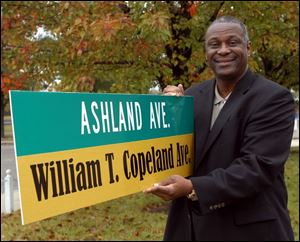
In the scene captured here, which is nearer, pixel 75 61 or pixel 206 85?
pixel 206 85

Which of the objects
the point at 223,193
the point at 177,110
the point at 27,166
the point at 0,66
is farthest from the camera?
the point at 0,66

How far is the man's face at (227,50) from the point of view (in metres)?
2.10

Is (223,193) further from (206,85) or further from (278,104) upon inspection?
(206,85)

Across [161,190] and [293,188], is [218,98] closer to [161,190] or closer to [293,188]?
[161,190]

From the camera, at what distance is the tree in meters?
5.17

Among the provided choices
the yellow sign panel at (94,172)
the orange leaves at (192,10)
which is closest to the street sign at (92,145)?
the yellow sign panel at (94,172)

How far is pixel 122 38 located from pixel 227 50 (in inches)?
128

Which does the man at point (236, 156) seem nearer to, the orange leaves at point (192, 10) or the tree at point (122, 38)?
the tree at point (122, 38)

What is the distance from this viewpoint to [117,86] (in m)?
5.74

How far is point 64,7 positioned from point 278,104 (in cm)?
385

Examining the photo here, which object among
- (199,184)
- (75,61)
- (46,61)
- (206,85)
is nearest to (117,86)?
(75,61)

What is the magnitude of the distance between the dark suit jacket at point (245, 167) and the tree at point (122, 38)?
2662 mm

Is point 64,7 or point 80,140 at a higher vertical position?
point 64,7

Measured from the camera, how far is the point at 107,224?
6988mm
